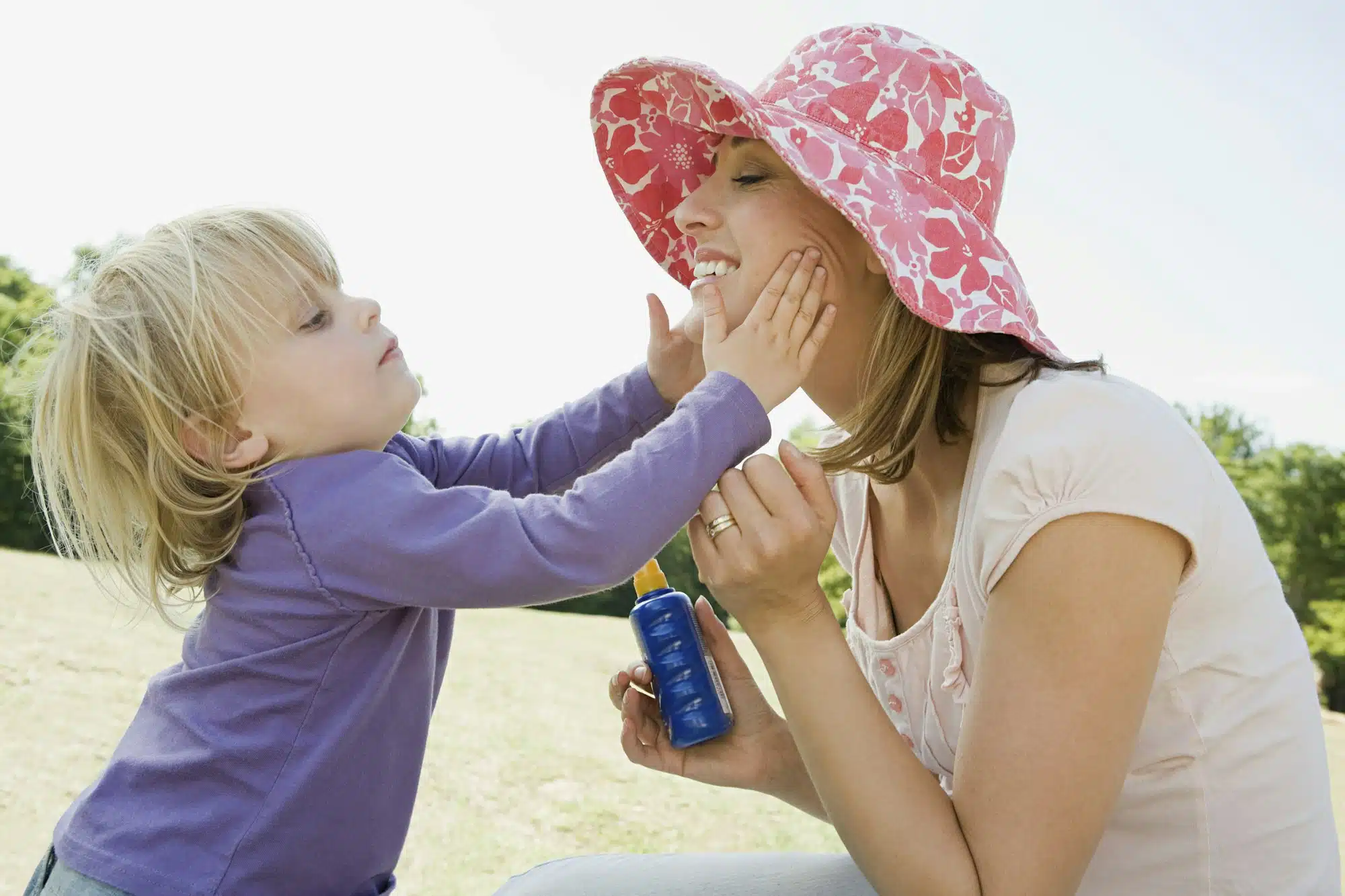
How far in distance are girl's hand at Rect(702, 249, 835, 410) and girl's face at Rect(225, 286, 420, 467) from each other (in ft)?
1.99

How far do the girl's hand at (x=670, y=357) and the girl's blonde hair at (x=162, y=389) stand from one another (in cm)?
73

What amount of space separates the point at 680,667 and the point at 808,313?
0.69m

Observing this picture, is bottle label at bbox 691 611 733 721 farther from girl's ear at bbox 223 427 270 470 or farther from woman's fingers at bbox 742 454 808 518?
girl's ear at bbox 223 427 270 470

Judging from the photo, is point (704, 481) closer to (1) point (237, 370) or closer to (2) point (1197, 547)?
(2) point (1197, 547)

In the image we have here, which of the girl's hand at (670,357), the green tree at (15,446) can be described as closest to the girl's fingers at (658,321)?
the girl's hand at (670,357)

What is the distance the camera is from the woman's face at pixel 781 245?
2.08 meters

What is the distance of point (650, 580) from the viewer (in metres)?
2.18

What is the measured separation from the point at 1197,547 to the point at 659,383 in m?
1.19

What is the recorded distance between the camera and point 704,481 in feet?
5.96

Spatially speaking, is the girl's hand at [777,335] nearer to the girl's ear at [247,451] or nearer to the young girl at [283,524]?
the young girl at [283,524]

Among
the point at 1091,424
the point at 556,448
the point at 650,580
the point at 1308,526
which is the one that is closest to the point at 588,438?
the point at 556,448

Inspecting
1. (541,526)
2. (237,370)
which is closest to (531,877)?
(541,526)

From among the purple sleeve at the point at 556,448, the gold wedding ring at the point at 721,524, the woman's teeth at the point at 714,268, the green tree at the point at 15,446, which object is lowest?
the green tree at the point at 15,446

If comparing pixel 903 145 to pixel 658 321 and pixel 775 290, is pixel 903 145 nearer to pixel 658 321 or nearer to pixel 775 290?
pixel 775 290
